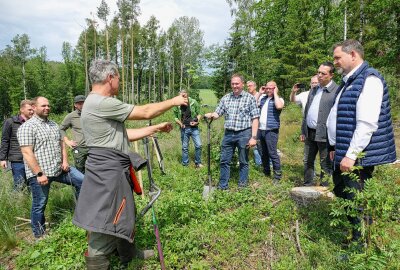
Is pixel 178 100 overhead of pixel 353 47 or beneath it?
beneath

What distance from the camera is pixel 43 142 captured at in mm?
4031

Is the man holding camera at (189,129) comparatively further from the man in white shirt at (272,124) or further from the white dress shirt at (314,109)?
the white dress shirt at (314,109)

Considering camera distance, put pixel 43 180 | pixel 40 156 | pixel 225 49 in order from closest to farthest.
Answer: pixel 43 180 < pixel 40 156 < pixel 225 49

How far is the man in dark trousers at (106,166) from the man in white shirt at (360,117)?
174 cm

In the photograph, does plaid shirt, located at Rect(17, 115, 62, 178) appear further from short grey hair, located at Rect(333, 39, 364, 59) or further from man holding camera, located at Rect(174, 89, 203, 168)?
short grey hair, located at Rect(333, 39, 364, 59)

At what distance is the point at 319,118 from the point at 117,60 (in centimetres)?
4007

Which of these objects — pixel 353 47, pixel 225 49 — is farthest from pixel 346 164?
pixel 225 49

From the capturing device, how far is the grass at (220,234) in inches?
125

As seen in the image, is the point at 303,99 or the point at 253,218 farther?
the point at 303,99

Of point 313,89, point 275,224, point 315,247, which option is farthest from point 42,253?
point 313,89

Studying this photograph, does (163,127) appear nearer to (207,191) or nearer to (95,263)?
(95,263)

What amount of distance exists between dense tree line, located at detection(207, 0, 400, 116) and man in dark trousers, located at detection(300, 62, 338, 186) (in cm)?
1095

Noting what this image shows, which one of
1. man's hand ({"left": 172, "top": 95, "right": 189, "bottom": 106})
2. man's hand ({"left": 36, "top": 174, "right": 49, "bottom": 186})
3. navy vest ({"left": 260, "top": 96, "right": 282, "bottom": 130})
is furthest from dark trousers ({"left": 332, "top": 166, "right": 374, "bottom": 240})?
man's hand ({"left": 36, "top": 174, "right": 49, "bottom": 186})

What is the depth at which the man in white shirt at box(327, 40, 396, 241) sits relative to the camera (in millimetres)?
2658
